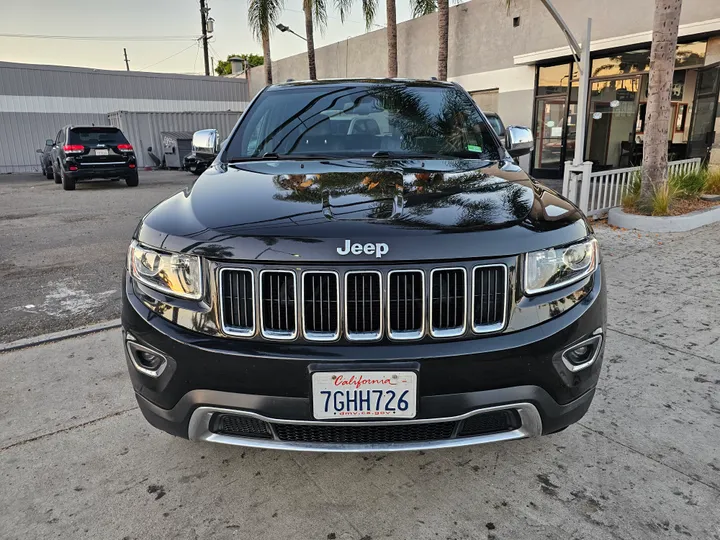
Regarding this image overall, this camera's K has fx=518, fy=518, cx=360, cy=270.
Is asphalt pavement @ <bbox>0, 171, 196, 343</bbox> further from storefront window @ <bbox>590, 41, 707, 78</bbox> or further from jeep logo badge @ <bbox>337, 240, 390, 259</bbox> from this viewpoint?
storefront window @ <bbox>590, 41, 707, 78</bbox>

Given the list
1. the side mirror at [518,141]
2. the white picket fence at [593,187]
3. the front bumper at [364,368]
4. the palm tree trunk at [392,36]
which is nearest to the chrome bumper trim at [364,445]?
the front bumper at [364,368]

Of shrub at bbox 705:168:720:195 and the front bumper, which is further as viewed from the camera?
shrub at bbox 705:168:720:195

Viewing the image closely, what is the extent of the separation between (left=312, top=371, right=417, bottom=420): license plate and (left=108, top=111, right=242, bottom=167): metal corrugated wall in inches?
891

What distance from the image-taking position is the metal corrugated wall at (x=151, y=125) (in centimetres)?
2200

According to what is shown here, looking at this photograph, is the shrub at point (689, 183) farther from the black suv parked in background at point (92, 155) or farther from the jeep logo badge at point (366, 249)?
the black suv parked in background at point (92, 155)

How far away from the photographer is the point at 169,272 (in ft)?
6.01

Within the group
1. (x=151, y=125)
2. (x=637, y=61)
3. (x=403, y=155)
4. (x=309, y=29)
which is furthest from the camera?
(x=151, y=125)

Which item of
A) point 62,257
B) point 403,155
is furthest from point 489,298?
point 62,257

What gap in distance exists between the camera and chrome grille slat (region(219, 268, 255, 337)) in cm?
173

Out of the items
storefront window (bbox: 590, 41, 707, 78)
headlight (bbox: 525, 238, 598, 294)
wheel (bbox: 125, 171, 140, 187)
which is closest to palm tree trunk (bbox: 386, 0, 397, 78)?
storefront window (bbox: 590, 41, 707, 78)

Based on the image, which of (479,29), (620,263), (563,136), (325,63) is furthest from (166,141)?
(620,263)

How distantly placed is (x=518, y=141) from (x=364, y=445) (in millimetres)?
2369

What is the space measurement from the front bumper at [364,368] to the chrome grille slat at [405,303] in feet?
0.17

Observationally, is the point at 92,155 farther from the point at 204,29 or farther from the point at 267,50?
the point at 204,29
